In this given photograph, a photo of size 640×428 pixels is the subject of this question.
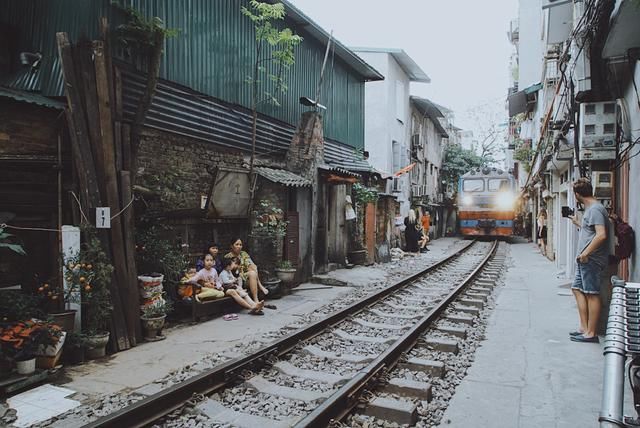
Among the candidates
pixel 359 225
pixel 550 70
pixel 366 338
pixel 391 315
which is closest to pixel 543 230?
pixel 550 70

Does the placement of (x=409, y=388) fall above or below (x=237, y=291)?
below

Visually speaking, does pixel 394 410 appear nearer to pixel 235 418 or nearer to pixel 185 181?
Answer: pixel 235 418

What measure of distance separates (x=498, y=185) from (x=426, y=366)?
22.0m

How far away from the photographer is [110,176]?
6.18 metres

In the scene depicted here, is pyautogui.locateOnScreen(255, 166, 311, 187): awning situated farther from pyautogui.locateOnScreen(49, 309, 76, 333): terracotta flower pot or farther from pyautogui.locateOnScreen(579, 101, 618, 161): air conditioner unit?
pyautogui.locateOnScreen(579, 101, 618, 161): air conditioner unit

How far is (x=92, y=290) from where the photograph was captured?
5.64 meters

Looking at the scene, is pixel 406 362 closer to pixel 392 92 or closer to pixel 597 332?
pixel 597 332

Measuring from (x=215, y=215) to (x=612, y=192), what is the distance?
Result: 21.4ft

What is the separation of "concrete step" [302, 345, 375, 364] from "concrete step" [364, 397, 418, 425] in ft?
3.95

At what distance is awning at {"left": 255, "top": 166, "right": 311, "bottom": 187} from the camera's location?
9896 millimetres

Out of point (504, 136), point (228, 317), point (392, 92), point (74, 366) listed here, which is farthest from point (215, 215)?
point (504, 136)

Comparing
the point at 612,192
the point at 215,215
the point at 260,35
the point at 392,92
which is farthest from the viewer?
the point at 392,92

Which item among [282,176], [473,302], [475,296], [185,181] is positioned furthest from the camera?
[282,176]

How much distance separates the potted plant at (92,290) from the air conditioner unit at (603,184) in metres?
6.56
